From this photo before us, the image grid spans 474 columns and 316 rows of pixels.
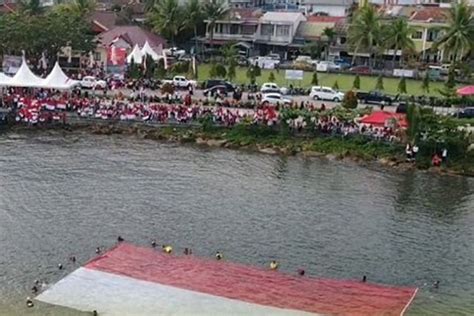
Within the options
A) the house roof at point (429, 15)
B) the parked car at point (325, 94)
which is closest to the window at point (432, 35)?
the house roof at point (429, 15)

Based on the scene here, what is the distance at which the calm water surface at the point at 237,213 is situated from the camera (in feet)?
107

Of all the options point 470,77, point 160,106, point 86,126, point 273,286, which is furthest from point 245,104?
point 273,286

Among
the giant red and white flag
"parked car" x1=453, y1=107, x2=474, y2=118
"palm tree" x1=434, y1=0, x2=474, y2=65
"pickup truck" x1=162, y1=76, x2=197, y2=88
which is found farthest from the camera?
"palm tree" x1=434, y1=0, x2=474, y2=65

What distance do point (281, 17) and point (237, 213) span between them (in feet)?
204

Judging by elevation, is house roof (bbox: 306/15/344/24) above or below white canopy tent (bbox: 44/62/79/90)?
above

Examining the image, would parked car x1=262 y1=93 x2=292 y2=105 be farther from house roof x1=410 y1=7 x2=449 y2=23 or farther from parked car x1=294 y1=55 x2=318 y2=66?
house roof x1=410 y1=7 x2=449 y2=23

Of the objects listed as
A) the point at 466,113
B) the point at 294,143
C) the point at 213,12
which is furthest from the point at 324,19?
the point at 294,143

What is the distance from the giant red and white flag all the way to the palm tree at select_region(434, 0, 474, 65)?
173 feet

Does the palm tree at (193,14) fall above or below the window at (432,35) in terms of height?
above

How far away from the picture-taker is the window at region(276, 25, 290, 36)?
3836 inches

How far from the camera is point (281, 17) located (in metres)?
98.3

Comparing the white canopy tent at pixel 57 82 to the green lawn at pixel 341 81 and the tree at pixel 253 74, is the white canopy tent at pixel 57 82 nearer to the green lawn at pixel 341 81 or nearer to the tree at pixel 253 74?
the tree at pixel 253 74

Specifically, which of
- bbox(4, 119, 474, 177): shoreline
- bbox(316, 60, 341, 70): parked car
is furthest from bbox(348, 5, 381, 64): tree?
bbox(4, 119, 474, 177): shoreline

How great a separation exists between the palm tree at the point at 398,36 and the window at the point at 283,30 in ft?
51.2
